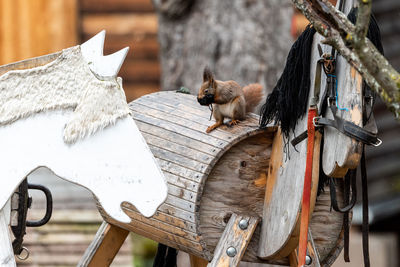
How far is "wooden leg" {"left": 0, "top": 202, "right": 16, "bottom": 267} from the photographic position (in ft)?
6.72

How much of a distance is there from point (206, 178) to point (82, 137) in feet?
1.83

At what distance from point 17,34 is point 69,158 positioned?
15.9 ft

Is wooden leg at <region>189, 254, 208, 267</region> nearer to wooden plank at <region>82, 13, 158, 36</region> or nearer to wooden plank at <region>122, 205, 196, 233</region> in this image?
wooden plank at <region>122, 205, 196, 233</region>

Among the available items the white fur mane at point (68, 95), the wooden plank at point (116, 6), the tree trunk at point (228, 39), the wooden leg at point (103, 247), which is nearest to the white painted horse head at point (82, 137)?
the white fur mane at point (68, 95)

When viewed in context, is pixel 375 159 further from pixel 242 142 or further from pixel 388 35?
pixel 242 142

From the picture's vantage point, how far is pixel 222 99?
2.51 metres

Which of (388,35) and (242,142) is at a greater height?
(388,35)

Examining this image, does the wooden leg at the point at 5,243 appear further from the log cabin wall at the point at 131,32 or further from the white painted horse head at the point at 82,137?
the log cabin wall at the point at 131,32

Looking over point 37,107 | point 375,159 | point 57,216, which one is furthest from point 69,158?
point 375,159

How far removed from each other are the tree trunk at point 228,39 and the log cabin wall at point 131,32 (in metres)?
2.03

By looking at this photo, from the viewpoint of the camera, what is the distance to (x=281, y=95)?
2.38m

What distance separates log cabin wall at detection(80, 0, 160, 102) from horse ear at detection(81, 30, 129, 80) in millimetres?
4661

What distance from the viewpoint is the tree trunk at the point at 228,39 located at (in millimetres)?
4582

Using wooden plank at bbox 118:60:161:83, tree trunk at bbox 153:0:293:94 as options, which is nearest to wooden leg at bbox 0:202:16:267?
tree trunk at bbox 153:0:293:94
